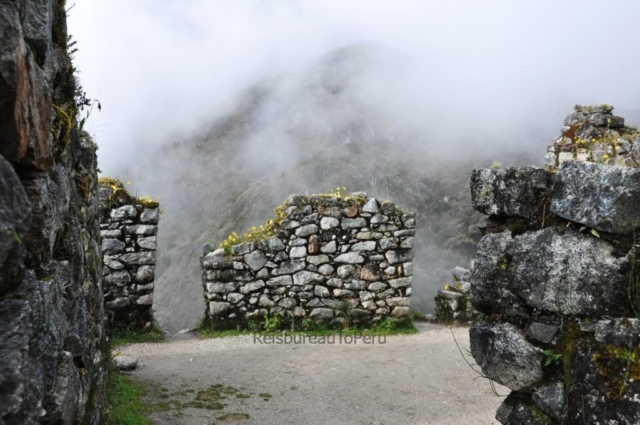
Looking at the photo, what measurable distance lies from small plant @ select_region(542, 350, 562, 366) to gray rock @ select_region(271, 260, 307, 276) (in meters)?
6.49

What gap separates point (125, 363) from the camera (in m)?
6.43

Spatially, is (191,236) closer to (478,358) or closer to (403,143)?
(403,143)

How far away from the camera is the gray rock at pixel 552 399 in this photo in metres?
2.67

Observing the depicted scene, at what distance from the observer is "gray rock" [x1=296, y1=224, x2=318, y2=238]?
355 inches

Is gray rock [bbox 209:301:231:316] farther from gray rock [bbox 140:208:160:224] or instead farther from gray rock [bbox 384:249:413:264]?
gray rock [bbox 384:249:413:264]

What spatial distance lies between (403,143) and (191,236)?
9.00 metres

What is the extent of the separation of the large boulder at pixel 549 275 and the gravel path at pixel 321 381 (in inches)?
102

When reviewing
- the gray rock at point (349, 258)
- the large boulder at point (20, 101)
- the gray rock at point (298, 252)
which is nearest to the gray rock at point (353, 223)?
the gray rock at point (349, 258)

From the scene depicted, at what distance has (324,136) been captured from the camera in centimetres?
2039

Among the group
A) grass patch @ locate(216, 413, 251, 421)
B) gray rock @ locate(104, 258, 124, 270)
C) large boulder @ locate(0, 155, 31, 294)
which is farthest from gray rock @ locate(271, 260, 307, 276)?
large boulder @ locate(0, 155, 31, 294)

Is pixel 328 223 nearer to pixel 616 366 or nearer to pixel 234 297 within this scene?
pixel 234 297

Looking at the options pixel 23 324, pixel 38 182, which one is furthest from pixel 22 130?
pixel 23 324

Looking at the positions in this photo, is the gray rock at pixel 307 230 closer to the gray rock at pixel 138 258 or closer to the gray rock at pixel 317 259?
the gray rock at pixel 317 259

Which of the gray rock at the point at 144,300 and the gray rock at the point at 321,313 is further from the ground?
the gray rock at the point at 144,300
